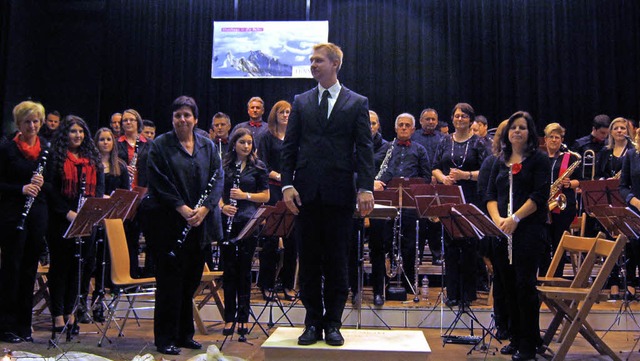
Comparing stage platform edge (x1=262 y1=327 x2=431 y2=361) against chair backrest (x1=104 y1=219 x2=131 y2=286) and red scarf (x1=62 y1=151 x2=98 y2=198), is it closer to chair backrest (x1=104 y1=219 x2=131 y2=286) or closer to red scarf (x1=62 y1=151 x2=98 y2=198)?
chair backrest (x1=104 y1=219 x2=131 y2=286)

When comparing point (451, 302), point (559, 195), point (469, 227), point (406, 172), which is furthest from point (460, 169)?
point (469, 227)

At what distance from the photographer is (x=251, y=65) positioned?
38.5 ft

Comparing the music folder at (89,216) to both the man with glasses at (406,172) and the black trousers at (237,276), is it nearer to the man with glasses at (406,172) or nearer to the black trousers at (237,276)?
the black trousers at (237,276)

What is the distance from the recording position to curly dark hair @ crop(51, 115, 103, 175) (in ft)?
17.7

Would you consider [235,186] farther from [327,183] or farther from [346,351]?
[346,351]

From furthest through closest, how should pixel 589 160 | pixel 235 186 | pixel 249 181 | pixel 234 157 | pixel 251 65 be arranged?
pixel 251 65
pixel 589 160
pixel 234 157
pixel 249 181
pixel 235 186

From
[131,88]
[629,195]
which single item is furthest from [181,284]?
[131,88]

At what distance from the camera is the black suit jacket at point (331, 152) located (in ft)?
13.0

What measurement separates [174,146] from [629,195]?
12.9ft

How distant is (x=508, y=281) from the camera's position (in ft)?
16.3

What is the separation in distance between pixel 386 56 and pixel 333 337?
8.48 meters

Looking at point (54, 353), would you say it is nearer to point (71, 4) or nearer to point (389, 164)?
point (389, 164)

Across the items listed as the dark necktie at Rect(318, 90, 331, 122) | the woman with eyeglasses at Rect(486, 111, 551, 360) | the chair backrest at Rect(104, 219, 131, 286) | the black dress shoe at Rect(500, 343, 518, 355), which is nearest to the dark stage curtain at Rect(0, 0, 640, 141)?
the chair backrest at Rect(104, 219, 131, 286)

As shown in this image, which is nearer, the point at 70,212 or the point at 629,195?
the point at 70,212
